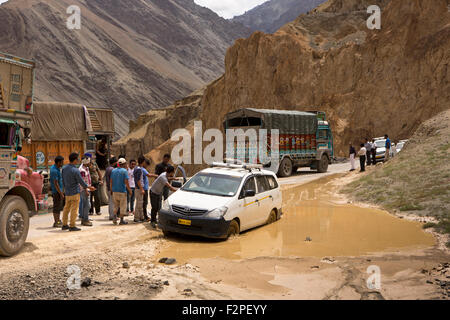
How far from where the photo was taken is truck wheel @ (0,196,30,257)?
23.7 feet

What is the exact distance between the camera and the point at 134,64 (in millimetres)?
110312

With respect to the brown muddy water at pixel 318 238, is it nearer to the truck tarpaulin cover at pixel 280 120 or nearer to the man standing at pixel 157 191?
the man standing at pixel 157 191

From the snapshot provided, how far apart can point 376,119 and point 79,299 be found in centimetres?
3888

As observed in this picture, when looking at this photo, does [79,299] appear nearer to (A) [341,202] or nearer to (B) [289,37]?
(A) [341,202]

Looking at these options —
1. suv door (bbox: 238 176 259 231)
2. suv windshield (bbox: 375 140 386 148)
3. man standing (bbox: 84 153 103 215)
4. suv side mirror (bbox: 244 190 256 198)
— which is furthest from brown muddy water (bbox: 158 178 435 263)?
suv windshield (bbox: 375 140 386 148)

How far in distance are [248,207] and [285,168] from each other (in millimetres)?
13352

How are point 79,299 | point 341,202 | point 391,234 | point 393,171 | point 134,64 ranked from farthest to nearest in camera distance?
point 134,64, point 393,171, point 341,202, point 391,234, point 79,299

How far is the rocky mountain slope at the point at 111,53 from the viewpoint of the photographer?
90375 mm

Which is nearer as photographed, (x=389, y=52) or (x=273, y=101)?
(x=389, y=52)

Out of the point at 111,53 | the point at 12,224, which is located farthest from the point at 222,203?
the point at 111,53

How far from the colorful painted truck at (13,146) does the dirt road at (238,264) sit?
450 mm

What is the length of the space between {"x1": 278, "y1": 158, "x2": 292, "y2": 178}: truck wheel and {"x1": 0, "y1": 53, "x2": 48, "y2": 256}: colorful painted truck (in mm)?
15711

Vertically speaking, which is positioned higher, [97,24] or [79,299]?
[97,24]

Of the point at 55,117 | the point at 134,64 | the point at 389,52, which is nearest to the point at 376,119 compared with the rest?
the point at 389,52
